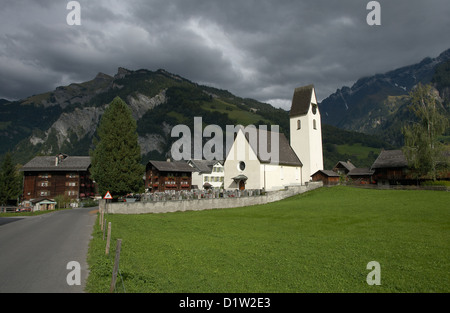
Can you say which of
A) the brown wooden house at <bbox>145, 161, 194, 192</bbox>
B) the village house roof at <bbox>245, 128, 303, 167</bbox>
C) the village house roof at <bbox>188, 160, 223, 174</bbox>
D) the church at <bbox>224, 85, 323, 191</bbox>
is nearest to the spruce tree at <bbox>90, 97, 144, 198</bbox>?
the church at <bbox>224, 85, 323, 191</bbox>

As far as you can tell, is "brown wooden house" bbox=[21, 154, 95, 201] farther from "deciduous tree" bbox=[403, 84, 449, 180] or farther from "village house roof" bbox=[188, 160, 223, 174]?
"deciduous tree" bbox=[403, 84, 449, 180]

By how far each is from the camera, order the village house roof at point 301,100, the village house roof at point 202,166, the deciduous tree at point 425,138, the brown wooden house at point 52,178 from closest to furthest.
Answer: the deciduous tree at point 425,138, the village house roof at point 301,100, the brown wooden house at point 52,178, the village house roof at point 202,166

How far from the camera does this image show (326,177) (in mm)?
51344

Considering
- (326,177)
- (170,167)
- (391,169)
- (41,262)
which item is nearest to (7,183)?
(170,167)

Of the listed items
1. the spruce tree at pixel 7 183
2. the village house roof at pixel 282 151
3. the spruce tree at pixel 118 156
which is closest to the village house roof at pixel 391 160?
the village house roof at pixel 282 151

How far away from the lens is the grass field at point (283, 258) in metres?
8.37

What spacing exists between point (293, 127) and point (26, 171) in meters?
67.9

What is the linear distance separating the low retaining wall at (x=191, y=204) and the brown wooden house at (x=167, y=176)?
128 feet

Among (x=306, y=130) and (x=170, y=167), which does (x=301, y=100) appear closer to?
(x=306, y=130)

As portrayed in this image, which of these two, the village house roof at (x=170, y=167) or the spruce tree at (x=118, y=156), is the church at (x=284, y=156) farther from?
the village house roof at (x=170, y=167)

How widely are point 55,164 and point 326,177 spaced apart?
6786cm

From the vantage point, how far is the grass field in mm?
8367

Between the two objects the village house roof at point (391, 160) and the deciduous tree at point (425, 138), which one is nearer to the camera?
the deciduous tree at point (425, 138)

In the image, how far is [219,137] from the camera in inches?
6673
